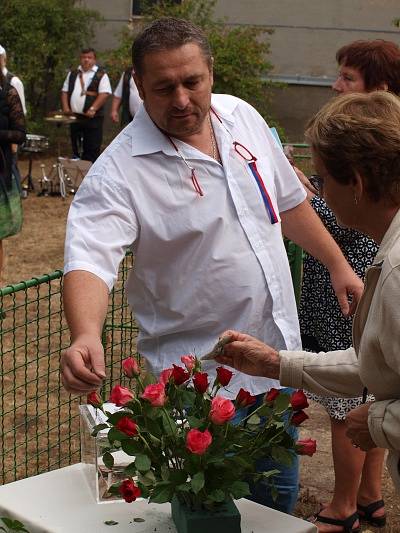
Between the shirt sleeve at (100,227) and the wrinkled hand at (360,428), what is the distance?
82cm

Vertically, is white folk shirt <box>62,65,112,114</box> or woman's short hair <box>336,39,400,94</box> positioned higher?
woman's short hair <box>336,39,400,94</box>

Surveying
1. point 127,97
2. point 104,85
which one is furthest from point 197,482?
point 104,85

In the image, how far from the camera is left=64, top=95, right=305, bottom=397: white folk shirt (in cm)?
286

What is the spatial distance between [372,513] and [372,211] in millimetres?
2237

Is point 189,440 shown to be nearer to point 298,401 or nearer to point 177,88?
point 298,401

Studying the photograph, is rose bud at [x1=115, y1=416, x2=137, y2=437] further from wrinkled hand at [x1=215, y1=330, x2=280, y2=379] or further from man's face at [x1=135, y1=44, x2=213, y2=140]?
man's face at [x1=135, y1=44, x2=213, y2=140]

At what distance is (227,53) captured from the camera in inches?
631

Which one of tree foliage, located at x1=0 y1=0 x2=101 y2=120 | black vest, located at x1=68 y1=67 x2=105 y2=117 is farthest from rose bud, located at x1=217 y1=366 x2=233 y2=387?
tree foliage, located at x1=0 y1=0 x2=101 y2=120

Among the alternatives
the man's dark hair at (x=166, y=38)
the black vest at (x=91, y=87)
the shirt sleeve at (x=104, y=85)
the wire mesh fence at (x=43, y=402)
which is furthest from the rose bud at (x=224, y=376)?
the shirt sleeve at (x=104, y=85)

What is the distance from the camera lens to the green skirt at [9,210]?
23.9 ft

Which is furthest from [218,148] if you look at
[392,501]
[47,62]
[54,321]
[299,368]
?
[47,62]

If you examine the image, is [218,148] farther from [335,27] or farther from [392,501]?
[335,27]

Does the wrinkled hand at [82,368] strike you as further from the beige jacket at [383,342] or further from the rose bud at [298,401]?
→ the beige jacket at [383,342]

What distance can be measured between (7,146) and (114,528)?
5769 mm
